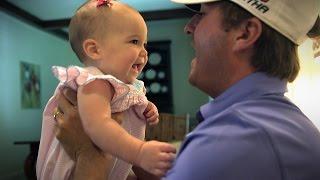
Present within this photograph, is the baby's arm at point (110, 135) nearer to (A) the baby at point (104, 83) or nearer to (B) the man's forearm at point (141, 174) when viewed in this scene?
(A) the baby at point (104, 83)

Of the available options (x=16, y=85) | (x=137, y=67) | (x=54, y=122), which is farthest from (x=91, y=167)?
(x=16, y=85)

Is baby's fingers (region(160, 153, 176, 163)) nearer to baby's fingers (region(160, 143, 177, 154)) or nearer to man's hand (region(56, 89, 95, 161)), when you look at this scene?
baby's fingers (region(160, 143, 177, 154))

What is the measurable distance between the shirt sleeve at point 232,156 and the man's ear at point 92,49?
0.52 meters

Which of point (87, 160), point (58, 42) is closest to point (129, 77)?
point (87, 160)

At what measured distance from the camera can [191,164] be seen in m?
0.74

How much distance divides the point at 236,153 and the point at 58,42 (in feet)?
23.9

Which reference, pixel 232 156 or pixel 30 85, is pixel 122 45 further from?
pixel 30 85

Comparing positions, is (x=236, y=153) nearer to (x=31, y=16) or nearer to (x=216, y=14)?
(x=216, y=14)

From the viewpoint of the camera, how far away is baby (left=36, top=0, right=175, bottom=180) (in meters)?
1.00

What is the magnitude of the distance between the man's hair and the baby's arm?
320 mm

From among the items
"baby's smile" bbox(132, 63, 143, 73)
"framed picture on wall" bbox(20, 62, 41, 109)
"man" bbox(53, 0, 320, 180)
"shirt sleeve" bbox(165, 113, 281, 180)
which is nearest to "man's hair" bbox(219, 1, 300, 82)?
"man" bbox(53, 0, 320, 180)

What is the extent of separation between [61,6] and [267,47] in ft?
16.9

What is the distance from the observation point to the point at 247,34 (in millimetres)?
937

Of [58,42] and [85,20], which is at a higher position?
[85,20]
